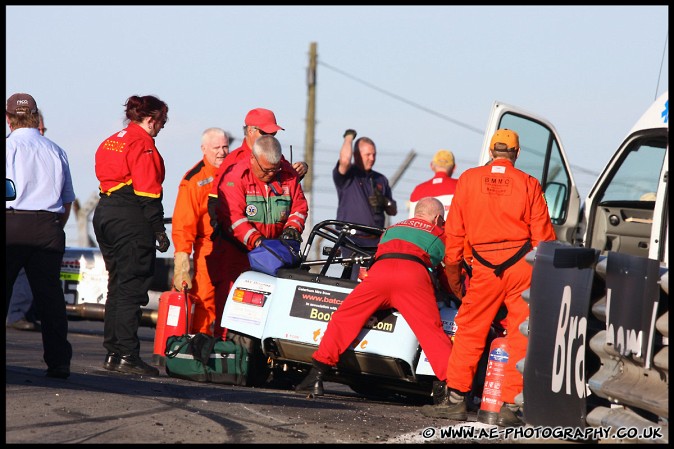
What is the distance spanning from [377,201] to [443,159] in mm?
818

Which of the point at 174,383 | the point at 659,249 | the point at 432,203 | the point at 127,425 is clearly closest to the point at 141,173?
the point at 174,383

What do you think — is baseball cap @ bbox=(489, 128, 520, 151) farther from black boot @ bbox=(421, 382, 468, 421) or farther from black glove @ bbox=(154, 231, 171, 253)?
black glove @ bbox=(154, 231, 171, 253)

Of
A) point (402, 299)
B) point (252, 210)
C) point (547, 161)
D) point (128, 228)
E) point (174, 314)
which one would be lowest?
point (174, 314)

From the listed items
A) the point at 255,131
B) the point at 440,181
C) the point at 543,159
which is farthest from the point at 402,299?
the point at 440,181

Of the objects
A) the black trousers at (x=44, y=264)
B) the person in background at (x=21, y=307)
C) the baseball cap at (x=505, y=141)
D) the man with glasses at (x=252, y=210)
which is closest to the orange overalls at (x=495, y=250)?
the baseball cap at (x=505, y=141)

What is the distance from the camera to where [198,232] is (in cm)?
1039

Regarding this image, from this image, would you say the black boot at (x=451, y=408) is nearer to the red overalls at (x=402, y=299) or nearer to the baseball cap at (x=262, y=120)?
the red overalls at (x=402, y=299)

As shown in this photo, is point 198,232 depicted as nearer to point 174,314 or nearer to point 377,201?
point 174,314

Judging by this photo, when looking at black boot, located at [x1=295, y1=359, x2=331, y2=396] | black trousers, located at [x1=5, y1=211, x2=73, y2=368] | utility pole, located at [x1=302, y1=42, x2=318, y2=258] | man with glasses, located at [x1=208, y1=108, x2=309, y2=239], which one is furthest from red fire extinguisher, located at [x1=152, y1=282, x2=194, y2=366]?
utility pole, located at [x1=302, y1=42, x2=318, y2=258]

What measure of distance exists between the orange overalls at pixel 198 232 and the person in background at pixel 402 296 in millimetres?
2000

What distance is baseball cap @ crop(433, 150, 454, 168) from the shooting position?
40.0 feet

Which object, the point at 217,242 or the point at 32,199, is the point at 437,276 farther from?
the point at 32,199

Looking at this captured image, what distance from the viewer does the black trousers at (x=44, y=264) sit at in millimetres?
8297

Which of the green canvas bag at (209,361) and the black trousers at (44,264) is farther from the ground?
the black trousers at (44,264)
